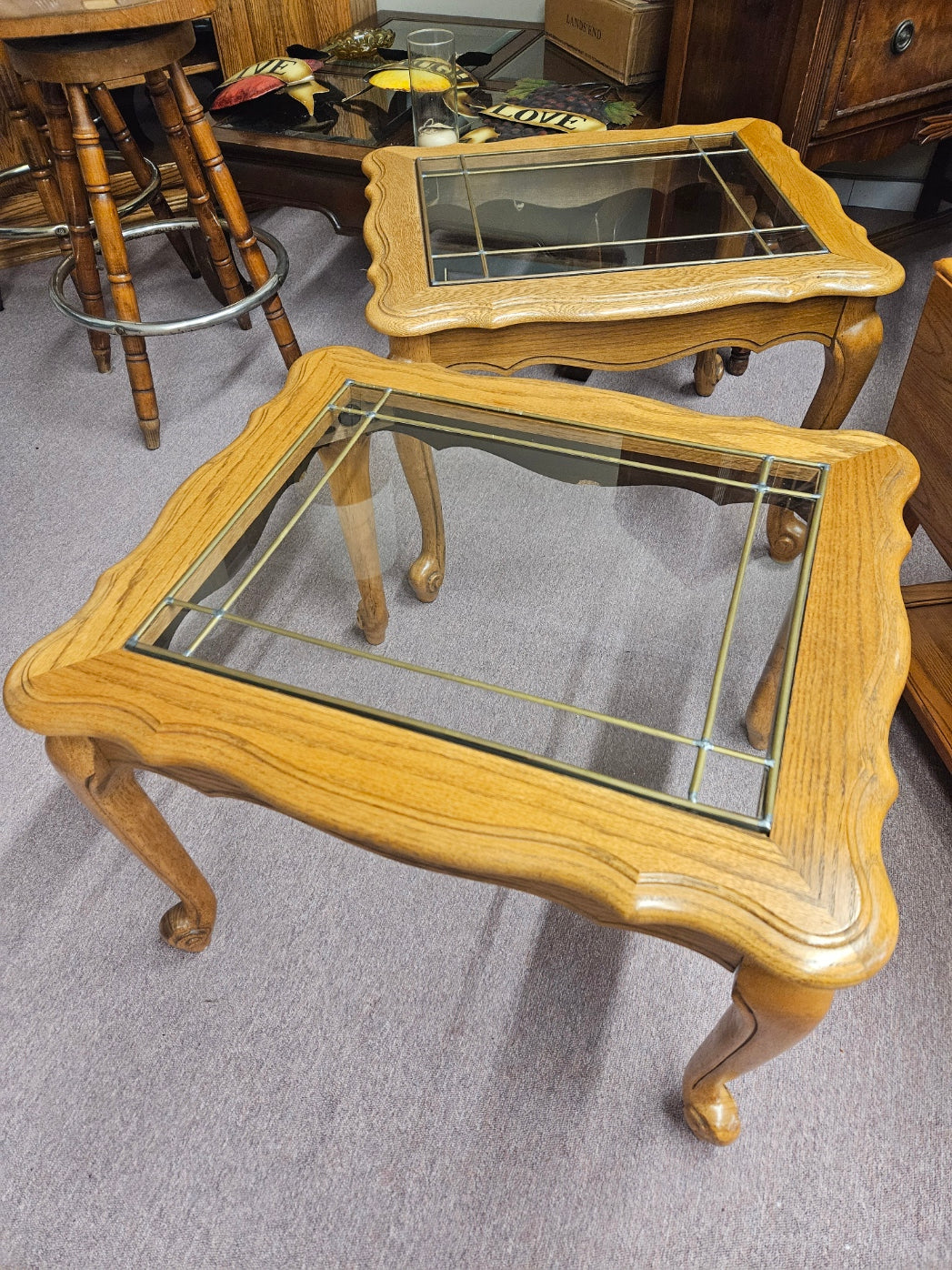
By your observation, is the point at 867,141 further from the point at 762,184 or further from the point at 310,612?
the point at 310,612

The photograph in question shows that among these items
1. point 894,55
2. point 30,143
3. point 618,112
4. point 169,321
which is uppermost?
point 894,55

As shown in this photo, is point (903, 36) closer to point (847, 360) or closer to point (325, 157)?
point (847, 360)

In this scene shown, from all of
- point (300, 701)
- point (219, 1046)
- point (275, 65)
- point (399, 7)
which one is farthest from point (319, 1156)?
point (399, 7)

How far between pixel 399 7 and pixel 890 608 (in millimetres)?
2722

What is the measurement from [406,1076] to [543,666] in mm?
505

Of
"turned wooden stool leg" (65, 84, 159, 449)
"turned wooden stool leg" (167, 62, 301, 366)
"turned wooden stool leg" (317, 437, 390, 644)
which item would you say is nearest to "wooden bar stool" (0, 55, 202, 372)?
"turned wooden stool leg" (65, 84, 159, 449)

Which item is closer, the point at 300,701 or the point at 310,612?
the point at 300,701

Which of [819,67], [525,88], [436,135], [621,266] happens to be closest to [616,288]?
[621,266]

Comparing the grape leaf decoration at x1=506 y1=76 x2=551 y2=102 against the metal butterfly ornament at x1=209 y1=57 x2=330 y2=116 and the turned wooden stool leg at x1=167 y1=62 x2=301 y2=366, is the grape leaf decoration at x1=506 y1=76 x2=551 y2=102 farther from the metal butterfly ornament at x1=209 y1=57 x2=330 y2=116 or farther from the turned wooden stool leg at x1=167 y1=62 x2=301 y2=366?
the turned wooden stool leg at x1=167 y1=62 x2=301 y2=366

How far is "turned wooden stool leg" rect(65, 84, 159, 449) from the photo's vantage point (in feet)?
4.57

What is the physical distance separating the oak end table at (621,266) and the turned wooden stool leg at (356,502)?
19cm

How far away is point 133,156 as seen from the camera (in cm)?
180

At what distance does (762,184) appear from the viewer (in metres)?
1.22

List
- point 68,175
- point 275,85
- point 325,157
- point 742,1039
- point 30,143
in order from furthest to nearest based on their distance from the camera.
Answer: point 30,143 < point 275,85 < point 325,157 < point 68,175 < point 742,1039
